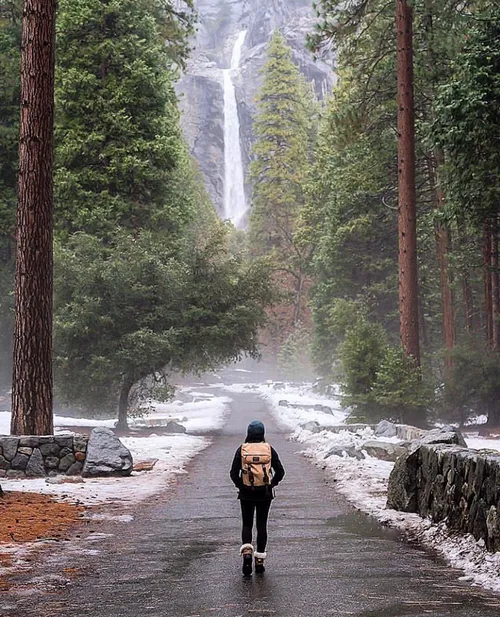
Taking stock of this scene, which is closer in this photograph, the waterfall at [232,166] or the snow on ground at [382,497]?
the snow on ground at [382,497]

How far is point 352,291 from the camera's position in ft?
120

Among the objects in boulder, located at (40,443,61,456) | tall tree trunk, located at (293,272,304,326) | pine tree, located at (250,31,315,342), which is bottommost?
boulder, located at (40,443,61,456)

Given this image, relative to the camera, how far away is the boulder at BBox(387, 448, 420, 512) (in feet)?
29.5

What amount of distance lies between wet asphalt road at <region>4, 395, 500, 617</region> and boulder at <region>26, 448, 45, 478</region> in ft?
10.6

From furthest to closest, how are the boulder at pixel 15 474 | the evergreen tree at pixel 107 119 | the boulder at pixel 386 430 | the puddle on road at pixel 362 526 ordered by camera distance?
1. the evergreen tree at pixel 107 119
2. the boulder at pixel 386 430
3. the boulder at pixel 15 474
4. the puddle on road at pixel 362 526

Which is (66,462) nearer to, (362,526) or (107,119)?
(362,526)

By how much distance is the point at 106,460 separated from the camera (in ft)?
42.2

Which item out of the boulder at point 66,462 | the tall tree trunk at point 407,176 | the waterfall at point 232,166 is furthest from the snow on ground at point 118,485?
the waterfall at point 232,166

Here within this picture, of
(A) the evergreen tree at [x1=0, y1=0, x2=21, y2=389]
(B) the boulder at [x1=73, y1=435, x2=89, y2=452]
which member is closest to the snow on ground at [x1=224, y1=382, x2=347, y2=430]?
(B) the boulder at [x1=73, y1=435, x2=89, y2=452]

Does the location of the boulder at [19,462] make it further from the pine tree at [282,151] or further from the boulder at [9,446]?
the pine tree at [282,151]

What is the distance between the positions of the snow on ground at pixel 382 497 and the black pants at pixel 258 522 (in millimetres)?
1580

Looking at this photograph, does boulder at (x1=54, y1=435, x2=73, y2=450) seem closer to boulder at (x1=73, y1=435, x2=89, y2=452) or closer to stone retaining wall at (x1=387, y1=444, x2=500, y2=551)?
boulder at (x1=73, y1=435, x2=89, y2=452)

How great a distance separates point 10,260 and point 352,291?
1509 cm

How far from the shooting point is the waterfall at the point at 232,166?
95.8 meters
